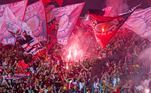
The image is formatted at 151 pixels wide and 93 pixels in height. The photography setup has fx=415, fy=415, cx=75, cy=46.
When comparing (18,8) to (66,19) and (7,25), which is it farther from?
(66,19)

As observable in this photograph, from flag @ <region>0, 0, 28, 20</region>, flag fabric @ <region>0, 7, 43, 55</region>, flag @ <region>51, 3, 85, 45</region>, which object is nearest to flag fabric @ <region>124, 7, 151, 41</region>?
flag @ <region>51, 3, 85, 45</region>

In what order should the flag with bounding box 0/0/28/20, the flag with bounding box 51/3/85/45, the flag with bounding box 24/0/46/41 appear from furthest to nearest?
the flag with bounding box 51/3/85/45, the flag with bounding box 24/0/46/41, the flag with bounding box 0/0/28/20

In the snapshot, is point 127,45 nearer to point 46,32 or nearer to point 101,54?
point 101,54

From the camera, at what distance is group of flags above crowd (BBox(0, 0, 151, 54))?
12875 millimetres

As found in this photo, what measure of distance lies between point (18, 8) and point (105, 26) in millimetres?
2771

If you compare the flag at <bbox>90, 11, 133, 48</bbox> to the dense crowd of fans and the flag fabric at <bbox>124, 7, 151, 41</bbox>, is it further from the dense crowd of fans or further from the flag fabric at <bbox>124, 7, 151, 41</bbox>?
the dense crowd of fans

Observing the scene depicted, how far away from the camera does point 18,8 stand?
42.3 feet

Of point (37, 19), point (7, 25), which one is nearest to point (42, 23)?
point (37, 19)

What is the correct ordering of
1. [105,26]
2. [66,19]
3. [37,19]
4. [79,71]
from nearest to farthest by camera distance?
[105,26] → [37,19] → [66,19] → [79,71]

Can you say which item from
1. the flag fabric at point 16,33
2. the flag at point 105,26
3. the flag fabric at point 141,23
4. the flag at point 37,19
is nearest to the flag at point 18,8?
the flag fabric at point 16,33

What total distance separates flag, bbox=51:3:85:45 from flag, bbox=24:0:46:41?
58 cm

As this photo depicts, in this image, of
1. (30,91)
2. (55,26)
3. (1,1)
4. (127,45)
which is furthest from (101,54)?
(1,1)

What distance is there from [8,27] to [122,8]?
3.93m

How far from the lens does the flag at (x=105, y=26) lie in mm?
12305
